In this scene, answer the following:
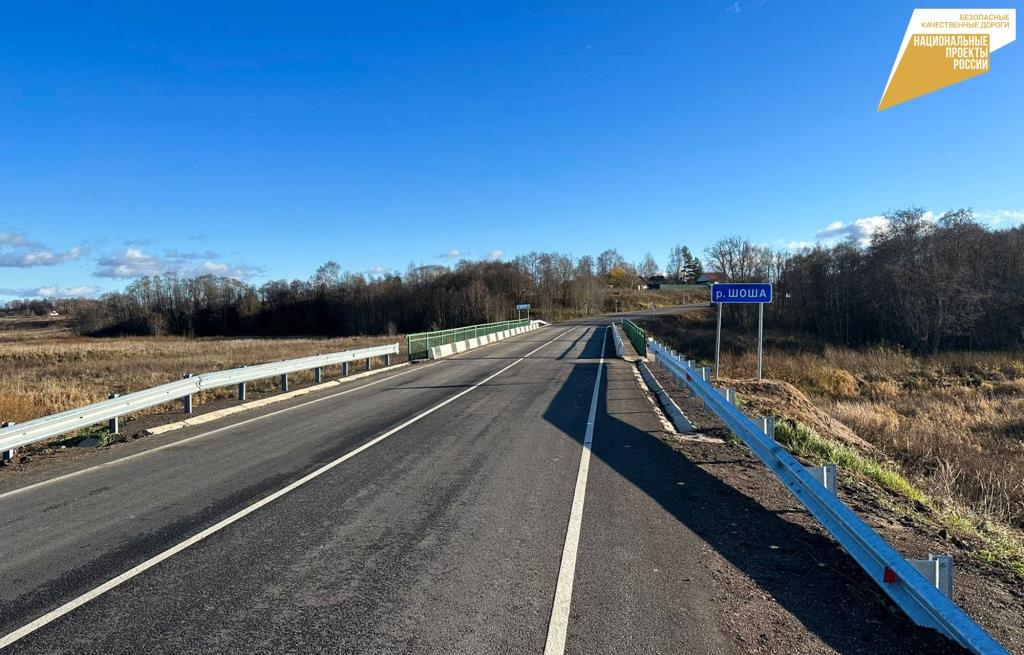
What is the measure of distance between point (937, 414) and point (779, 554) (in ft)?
54.9

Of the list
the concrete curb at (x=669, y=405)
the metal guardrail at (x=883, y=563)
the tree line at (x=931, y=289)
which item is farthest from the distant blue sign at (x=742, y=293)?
the tree line at (x=931, y=289)

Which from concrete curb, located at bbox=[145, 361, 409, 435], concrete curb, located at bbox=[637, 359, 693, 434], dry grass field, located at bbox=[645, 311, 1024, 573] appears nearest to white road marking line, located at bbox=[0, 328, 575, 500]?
concrete curb, located at bbox=[145, 361, 409, 435]

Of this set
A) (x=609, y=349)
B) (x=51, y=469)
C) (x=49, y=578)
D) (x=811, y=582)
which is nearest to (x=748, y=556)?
(x=811, y=582)

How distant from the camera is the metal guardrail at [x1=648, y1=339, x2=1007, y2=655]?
297 centimetres

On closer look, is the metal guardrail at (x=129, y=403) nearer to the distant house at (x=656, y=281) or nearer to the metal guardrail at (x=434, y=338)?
the metal guardrail at (x=434, y=338)

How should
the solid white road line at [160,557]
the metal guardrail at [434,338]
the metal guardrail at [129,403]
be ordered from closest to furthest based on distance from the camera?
1. the solid white road line at [160,557]
2. the metal guardrail at [129,403]
3. the metal guardrail at [434,338]

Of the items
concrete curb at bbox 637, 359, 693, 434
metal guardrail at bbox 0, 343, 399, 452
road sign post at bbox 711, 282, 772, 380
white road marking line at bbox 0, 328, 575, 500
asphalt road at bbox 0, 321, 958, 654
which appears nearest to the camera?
asphalt road at bbox 0, 321, 958, 654

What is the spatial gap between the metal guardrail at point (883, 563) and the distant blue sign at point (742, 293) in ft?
30.2

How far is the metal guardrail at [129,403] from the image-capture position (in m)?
8.17

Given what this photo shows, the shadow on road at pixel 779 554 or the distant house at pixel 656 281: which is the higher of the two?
the distant house at pixel 656 281

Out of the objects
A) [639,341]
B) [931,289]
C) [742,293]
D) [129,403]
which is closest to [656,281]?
[931,289]

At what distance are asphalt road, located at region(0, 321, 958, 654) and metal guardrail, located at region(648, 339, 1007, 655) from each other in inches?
34.2

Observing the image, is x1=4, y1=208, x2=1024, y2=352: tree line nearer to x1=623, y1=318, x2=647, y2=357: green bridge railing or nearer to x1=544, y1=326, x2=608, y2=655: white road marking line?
x1=623, y1=318, x2=647, y2=357: green bridge railing

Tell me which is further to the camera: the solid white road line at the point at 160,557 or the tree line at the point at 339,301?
the tree line at the point at 339,301
